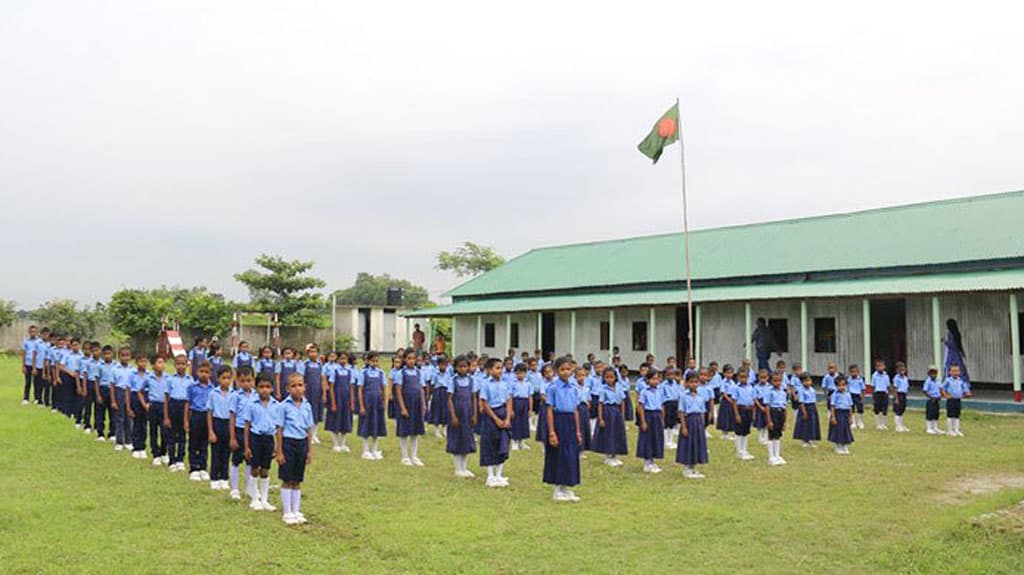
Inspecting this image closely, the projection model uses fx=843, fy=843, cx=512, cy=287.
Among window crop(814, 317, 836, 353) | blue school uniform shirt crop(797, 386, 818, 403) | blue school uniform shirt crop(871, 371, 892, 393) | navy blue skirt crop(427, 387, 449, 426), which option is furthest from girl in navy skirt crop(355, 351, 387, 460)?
window crop(814, 317, 836, 353)

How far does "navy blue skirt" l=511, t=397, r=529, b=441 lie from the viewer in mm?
12609

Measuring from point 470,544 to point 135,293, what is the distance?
36202 mm

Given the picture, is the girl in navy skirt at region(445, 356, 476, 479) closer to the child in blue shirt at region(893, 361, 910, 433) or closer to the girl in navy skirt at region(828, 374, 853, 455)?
the girl in navy skirt at region(828, 374, 853, 455)

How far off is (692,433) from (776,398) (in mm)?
2617

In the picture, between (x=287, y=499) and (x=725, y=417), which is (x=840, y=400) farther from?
(x=287, y=499)

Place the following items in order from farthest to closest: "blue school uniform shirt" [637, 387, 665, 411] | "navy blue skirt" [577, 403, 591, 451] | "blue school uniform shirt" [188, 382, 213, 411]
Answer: "blue school uniform shirt" [637, 387, 665, 411] < "navy blue skirt" [577, 403, 591, 451] < "blue school uniform shirt" [188, 382, 213, 411]

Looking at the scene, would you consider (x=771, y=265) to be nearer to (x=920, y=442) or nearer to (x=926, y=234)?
(x=926, y=234)

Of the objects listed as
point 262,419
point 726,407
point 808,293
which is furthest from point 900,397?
point 262,419

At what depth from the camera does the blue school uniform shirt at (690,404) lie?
1112cm

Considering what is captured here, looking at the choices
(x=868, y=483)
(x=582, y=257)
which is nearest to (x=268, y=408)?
(x=868, y=483)

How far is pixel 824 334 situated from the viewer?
77.5 ft

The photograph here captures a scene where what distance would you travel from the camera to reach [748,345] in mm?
22516

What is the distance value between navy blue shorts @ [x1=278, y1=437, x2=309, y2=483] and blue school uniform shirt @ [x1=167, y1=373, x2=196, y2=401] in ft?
9.91

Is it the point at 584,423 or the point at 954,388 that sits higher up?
the point at 954,388
